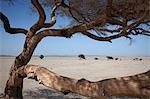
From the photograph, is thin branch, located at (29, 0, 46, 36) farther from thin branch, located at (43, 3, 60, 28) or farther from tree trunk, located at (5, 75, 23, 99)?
tree trunk, located at (5, 75, 23, 99)

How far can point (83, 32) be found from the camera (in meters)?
7.85

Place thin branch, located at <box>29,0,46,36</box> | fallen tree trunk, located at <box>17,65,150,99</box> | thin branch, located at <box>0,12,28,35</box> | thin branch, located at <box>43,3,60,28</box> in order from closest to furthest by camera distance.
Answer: fallen tree trunk, located at <box>17,65,150,99</box>
thin branch, located at <box>29,0,46,36</box>
thin branch, located at <box>0,12,28,35</box>
thin branch, located at <box>43,3,60,28</box>

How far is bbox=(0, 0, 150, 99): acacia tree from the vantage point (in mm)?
2723

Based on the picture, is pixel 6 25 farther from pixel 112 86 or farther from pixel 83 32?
pixel 112 86

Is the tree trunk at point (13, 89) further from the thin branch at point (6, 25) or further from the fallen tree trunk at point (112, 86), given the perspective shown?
the fallen tree trunk at point (112, 86)

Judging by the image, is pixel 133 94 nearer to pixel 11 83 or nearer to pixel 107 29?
pixel 11 83

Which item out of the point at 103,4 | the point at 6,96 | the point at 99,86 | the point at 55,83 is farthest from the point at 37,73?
the point at 103,4

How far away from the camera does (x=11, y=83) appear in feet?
20.2

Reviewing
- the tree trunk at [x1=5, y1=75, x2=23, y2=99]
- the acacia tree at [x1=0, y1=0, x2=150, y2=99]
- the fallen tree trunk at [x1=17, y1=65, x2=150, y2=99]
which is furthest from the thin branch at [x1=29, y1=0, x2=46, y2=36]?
the fallen tree trunk at [x1=17, y1=65, x2=150, y2=99]

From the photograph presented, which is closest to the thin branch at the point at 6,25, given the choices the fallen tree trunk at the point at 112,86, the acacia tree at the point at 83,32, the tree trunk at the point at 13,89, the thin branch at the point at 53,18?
the acacia tree at the point at 83,32

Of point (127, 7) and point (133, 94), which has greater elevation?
point (127, 7)

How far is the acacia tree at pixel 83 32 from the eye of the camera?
272cm

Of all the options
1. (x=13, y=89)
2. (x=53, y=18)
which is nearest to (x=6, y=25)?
(x=53, y=18)

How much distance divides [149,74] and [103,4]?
543cm
